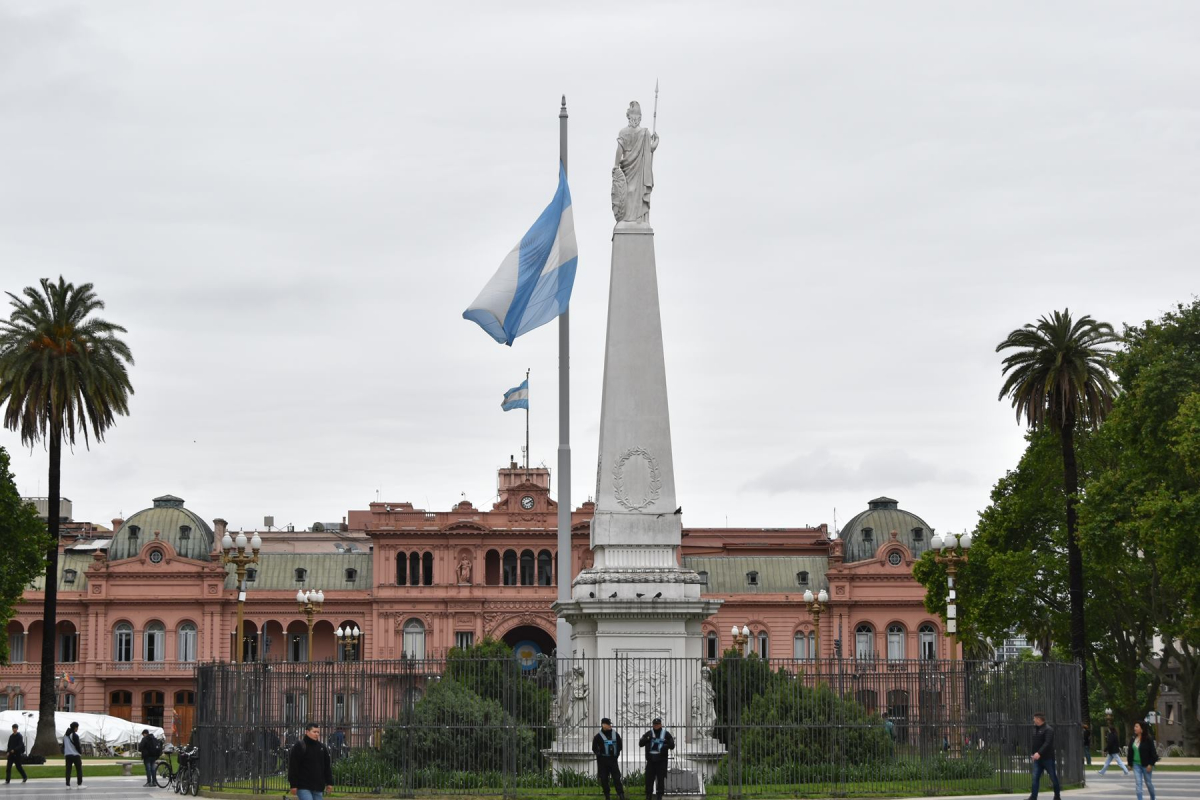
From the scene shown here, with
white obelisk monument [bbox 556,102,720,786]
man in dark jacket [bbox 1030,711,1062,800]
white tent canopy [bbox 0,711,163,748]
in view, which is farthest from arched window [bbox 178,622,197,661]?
man in dark jacket [bbox 1030,711,1062,800]

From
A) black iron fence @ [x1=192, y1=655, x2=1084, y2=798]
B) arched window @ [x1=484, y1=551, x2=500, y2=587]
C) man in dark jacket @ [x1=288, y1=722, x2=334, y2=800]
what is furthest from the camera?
arched window @ [x1=484, y1=551, x2=500, y2=587]

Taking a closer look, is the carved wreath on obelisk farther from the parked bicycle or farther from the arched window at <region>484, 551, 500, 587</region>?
the arched window at <region>484, 551, 500, 587</region>

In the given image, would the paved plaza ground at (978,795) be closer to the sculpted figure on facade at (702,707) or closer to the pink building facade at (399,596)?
the sculpted figure on facade at (702,707)

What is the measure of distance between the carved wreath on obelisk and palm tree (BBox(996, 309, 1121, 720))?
25.8 meters

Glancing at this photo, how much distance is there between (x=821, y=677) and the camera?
2664 centimetres

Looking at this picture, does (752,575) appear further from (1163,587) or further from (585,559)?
(1163,587)

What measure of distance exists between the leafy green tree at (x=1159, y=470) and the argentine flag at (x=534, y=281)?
57.0 ft

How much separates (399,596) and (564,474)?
61955mm

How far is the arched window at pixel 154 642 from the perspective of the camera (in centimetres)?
9062

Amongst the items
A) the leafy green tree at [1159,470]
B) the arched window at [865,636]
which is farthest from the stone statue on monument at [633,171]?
the arched window at [865,636]

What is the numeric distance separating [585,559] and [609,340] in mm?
66056

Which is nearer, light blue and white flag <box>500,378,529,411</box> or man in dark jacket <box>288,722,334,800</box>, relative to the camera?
man in dark jacket <box>288,722,334,800</box>

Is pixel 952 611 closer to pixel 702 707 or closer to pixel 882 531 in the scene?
pixel 702 707

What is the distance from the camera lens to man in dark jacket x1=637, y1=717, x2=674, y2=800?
23.2 m
